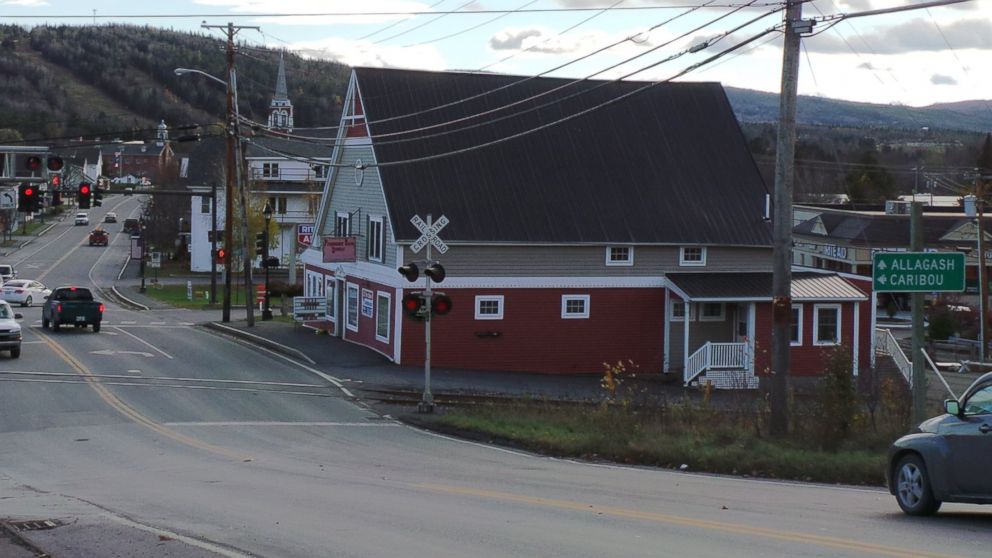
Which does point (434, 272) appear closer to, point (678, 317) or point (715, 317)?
point (678, 317)

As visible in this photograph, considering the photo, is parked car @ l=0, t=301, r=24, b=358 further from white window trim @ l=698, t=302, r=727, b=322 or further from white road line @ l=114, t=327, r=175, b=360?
white window trim @ l=698, t=302, r=727, b=322

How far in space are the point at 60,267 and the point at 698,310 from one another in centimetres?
6521

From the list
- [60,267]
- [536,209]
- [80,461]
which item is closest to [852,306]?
[536,209]

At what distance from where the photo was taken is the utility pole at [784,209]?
20.6 meters

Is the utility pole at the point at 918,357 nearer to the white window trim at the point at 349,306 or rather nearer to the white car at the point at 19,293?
the white window trim at the point at 349,306

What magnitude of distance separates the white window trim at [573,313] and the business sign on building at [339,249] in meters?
7.68

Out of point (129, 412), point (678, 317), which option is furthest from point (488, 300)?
point (129, 412)

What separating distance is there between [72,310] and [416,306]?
74.8ft

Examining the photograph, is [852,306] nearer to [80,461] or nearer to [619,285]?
[619,285]

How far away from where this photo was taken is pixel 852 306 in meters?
40.7

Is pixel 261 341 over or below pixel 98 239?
below

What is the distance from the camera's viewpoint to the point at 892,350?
129 ft

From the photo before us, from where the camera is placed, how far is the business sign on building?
40.7 m

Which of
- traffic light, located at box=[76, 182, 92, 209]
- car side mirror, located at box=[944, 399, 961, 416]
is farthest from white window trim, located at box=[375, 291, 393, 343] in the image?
car side mirror, located at box=[944, 399, 961, 416]
